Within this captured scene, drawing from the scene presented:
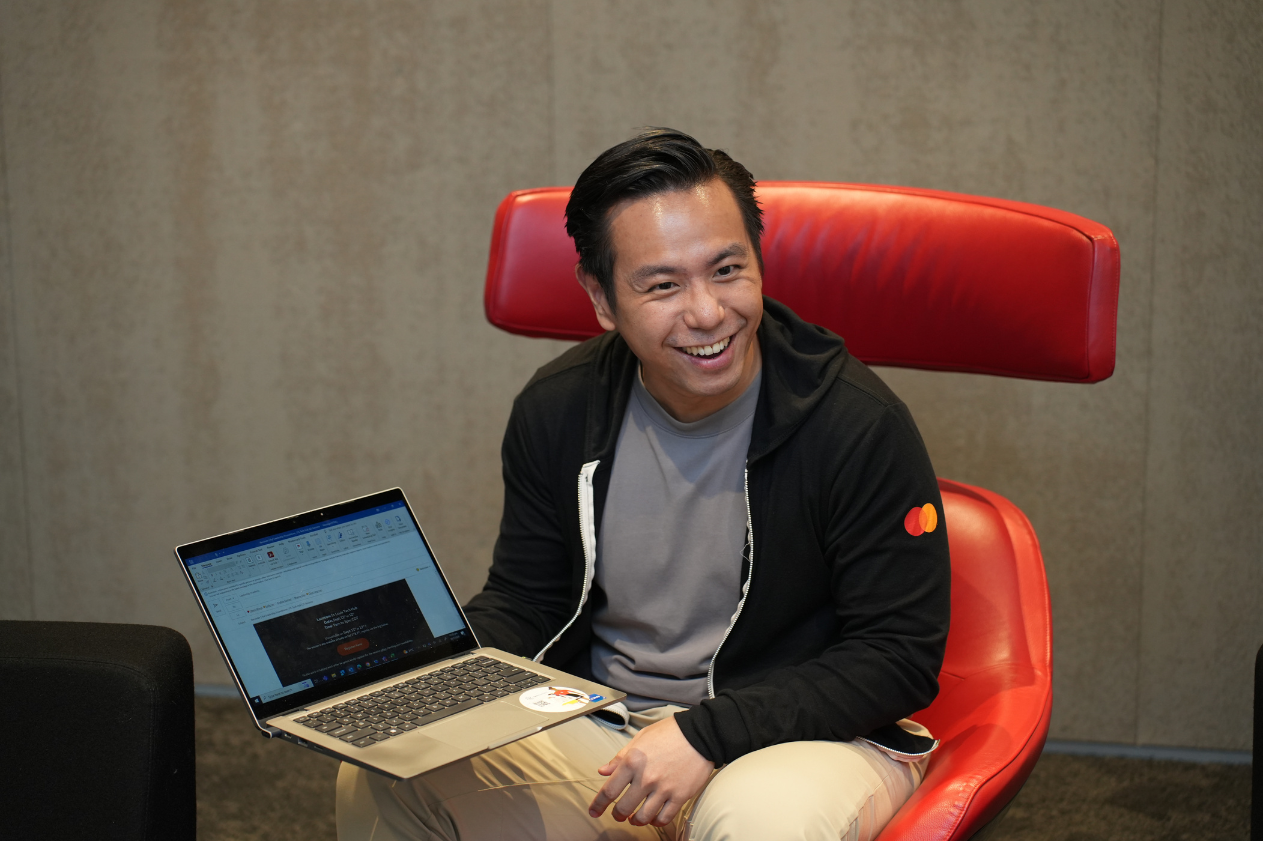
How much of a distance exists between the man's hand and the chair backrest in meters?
0.63

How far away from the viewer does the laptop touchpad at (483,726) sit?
1.14 m

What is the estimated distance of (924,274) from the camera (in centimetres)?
153

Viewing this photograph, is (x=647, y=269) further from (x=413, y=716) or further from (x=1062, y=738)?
(x=1062, y=738)

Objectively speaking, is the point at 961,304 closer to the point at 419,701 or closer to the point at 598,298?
the point at 598,298

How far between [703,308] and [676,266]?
61 mm

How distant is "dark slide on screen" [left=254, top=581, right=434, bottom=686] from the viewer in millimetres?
1261

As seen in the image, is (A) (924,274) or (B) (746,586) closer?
A: (B) (746,586)

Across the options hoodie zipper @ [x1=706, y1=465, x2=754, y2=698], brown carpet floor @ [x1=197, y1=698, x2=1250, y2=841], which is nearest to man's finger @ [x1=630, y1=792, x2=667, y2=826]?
hoodie zipper @ [x1=706, y1=465, x2=754, y2=698]

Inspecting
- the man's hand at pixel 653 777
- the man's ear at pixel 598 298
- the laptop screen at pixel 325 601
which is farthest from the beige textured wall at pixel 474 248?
the man's hand at pixel 653 777

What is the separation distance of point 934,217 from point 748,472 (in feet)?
1.43

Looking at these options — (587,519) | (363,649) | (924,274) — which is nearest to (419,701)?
(363,649)

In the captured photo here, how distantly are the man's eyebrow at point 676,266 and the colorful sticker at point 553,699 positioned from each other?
19.6 inches

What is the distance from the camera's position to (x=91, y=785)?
1253 millimetres

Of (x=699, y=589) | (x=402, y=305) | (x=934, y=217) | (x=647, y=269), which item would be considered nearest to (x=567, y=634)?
(x=699, y=589)
